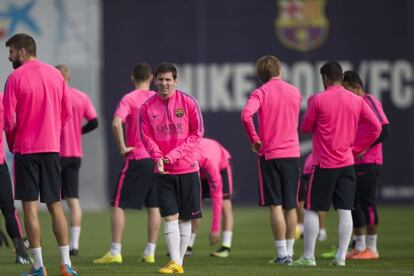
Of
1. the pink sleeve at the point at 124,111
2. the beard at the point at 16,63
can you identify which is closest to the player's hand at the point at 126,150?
the pink sleeve at the point at 124,111

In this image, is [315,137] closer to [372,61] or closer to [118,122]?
[118,122]

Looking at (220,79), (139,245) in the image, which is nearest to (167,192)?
(139,245)

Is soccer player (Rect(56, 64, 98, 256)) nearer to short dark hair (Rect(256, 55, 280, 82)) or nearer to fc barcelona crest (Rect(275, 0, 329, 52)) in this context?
short dark hair (Rect(256, 55, 280, 82))

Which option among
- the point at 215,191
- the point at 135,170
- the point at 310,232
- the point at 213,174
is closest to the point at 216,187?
the point at 215,191

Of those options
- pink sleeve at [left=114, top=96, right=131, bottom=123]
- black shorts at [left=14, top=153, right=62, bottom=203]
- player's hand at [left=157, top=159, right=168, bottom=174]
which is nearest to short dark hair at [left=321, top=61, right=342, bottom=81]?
player's hand at [left=157, top=159, right=168, bottom=174]

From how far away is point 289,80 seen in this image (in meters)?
21.0

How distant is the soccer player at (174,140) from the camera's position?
9.89m

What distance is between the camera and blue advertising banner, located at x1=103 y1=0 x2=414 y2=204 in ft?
69.0

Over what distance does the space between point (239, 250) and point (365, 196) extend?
188cm

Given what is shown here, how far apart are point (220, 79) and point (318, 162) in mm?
10692

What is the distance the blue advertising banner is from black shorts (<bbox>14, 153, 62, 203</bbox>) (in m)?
11.6

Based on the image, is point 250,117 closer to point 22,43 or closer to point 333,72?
point 333,72

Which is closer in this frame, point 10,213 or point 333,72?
point 333,72

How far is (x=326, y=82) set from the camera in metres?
10.6
